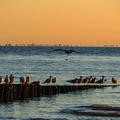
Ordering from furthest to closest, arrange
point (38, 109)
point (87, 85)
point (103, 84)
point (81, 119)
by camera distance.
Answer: point (103, 84)
point (87, 85)
point (38, 109)
point (81, 119)

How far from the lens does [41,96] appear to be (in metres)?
44.0

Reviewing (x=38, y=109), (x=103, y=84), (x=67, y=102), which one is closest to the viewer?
(x=38, y=109)

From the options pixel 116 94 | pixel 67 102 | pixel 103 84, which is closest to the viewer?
pixel 67 102

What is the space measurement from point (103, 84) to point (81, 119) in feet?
69.3

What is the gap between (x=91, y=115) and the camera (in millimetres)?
33969

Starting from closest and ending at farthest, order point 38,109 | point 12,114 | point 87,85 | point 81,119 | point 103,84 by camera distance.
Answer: point 81,119
point 12,114
point 38,109
point 87,85
point 103,84

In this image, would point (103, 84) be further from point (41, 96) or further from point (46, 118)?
point (46, 118)

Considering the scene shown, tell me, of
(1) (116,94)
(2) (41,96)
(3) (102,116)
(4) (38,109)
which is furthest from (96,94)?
(3) (102,116)

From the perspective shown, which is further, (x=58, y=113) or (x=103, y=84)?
(x=103, y=84)

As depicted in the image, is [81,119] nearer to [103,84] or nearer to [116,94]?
[116,94]

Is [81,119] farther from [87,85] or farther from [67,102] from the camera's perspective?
[87,85]

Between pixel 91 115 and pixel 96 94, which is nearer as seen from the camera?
pixel 91 115

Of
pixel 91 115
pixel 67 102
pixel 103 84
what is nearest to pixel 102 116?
pixel 91 115

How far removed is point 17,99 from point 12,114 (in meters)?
6.89
